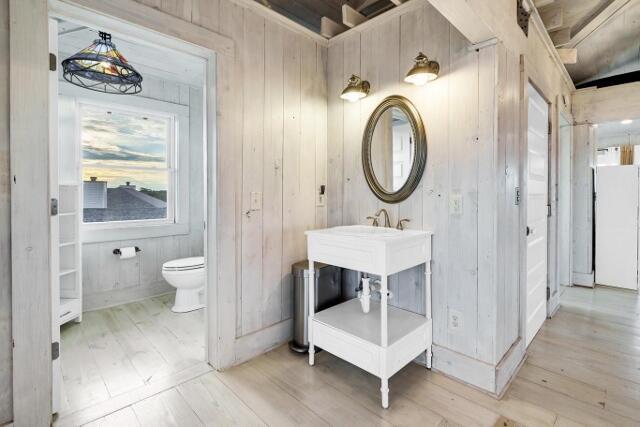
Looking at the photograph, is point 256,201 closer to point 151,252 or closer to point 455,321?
point 455,321

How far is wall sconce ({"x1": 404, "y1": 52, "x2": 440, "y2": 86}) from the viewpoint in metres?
1.92

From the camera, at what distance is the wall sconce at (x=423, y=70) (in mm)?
1916

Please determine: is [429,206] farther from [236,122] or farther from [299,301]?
[236,122]

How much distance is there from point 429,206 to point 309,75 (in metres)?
1.44

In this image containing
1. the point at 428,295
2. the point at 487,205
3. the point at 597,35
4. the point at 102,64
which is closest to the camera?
the point at 487,205

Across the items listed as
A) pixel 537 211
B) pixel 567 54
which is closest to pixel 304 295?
pixel 537 211

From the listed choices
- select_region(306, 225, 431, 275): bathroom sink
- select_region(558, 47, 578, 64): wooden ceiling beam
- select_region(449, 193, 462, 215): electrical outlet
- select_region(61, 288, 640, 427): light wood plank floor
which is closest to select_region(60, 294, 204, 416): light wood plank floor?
select_region(61, 288, 640, 427): light wood plank floor

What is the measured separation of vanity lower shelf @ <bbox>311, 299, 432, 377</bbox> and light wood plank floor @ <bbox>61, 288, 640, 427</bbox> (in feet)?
0.59

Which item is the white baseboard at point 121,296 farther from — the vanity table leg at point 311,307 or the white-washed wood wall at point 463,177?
the white-washed wood wall at point 463,177

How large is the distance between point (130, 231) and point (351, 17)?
2945mm

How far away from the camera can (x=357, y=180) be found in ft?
8.39

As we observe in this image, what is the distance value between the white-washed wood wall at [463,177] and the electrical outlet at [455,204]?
0.06 feet

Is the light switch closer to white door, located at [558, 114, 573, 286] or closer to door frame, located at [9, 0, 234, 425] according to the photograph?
door frame, located at [9, 0, 234, 425]

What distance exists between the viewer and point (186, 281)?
Answer: 3.01m
